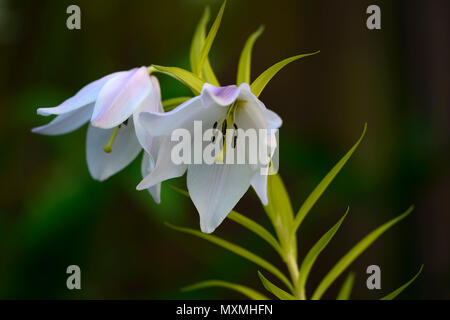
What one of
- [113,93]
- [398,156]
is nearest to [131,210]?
[398,156]

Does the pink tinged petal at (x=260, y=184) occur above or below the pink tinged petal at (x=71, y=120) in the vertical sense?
below

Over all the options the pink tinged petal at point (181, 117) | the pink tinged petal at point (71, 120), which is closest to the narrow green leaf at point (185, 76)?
the pink tinged petal at point (181, 117)

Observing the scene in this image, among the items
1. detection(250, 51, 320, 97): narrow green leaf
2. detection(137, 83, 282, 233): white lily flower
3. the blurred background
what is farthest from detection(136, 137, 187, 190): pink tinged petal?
the blurred background

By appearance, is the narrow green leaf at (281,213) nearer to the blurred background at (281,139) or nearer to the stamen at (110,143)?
the stamen at (110,143)

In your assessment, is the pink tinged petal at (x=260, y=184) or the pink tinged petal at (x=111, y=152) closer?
the pink tinged petal at (x=260, y=184)

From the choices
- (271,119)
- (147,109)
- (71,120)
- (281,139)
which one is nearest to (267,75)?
(271,119)
